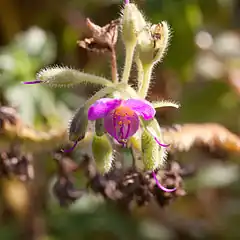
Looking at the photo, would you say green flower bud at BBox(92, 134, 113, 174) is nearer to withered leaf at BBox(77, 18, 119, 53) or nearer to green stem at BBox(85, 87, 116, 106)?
green stem at BBox(85, 87, 116, 106)

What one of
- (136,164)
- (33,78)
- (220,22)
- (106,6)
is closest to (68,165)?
(136,164)

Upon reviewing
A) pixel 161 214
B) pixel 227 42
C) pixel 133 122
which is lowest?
pixel 161 214

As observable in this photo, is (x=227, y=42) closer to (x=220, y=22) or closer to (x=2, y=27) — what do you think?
(x=220, y=22)

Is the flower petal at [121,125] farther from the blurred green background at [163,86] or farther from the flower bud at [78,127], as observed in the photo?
the blurred green background at [163,86]

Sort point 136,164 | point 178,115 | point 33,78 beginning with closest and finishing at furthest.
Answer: point 136,164, point 33,78, point 178,115

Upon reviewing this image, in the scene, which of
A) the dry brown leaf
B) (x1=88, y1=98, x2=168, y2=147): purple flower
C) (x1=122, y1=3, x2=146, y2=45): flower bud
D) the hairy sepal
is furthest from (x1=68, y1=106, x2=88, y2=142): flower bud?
the dry brown leaf

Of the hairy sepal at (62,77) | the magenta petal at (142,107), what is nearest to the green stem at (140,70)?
the hairy sepal at (62,77)
